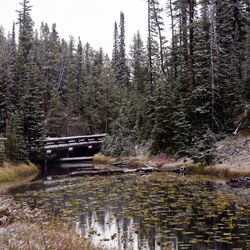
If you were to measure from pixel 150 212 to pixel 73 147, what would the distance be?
3541 cm

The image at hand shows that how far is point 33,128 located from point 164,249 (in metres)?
29.3

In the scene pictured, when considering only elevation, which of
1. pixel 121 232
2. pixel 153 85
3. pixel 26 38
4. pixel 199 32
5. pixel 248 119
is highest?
pixel 26 38

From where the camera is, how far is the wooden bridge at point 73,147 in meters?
46.8

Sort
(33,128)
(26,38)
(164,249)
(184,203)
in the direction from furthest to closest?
1. (26,38)
2. (33,128)
3. (184,203)
4. (164,249)

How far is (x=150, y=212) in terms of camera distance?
15703mm

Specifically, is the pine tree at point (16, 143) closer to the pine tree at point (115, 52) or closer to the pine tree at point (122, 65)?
the pine tree at point (122, 65)

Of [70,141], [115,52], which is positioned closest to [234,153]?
[70,141]

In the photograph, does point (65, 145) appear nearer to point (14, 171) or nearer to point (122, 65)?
point (14, 171)

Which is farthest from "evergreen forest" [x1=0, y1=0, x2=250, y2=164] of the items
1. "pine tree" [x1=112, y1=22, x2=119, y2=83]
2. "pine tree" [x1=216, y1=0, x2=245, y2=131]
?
"pine tree" [x1=112, y1=22, x2=119, y2=83]

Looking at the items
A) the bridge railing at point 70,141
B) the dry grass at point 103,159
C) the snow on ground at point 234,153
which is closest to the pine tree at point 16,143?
the bridge railing at point 70,141

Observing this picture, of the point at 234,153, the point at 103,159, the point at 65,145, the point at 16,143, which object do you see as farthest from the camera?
the point at 65,145

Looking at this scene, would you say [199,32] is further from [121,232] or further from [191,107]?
[121,232]

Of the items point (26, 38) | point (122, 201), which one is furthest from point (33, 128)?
point (26, 38)

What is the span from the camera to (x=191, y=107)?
33.1 metres
